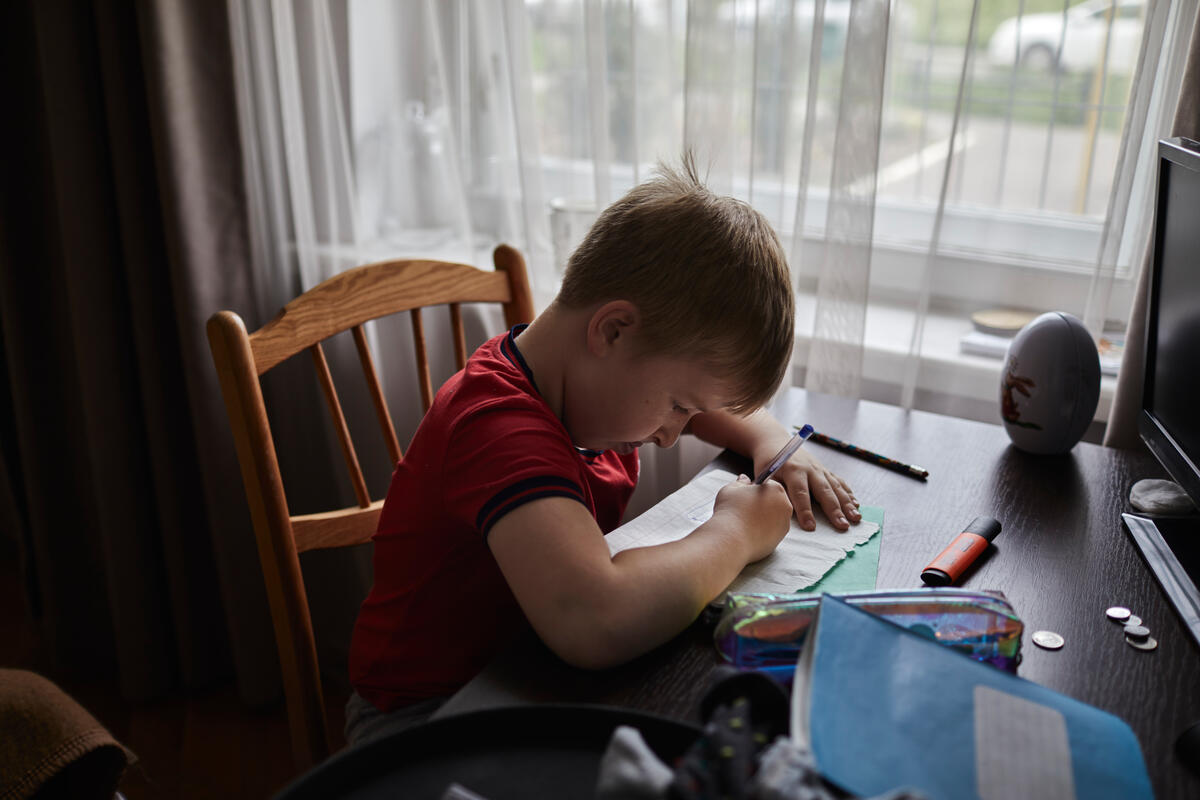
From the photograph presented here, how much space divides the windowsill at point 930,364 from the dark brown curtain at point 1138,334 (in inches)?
5.2

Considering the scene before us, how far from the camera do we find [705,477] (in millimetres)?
966

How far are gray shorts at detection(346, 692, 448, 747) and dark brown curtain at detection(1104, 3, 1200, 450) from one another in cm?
79

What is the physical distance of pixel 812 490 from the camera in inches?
36.0

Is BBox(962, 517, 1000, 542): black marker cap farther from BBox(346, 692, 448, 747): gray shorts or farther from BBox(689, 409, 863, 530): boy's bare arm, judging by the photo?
BBox(346, 692, 448, 747): gray shorts

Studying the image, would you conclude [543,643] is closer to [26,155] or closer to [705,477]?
[705,477]

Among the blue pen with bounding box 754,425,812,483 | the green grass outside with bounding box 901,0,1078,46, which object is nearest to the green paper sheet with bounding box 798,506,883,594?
the blue pen with bounding box 754,425,812,483

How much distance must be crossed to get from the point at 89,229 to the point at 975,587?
145 cm

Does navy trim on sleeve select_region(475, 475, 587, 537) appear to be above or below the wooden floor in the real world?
above

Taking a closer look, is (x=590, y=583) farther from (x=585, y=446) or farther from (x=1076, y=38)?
(x=1076, y=38)

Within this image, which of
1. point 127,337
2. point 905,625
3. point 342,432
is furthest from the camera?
point 127,337

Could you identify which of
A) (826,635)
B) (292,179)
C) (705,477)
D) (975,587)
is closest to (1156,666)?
(975,587)

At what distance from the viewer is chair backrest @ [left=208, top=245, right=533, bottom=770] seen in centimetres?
91

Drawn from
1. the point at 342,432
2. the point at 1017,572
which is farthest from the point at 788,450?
the point at 342,432

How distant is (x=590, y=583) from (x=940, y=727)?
0.79 feet
